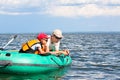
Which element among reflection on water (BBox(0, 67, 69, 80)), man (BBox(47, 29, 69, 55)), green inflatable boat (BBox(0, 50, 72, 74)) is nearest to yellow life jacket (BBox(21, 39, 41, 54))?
green inflatable boat (BBox(0, 50, 72, 74))

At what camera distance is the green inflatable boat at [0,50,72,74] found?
1572cm

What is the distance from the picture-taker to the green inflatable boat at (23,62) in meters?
15.7

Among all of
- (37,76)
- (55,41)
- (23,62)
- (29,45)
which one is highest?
(55,41)

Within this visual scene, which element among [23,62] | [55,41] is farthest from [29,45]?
[55,41]

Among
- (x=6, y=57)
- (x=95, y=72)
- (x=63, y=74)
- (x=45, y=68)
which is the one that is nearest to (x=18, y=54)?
(x=6, y=57)

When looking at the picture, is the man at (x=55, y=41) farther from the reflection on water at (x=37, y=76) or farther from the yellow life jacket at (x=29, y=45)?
the reflection on water at (x=37, y=76)

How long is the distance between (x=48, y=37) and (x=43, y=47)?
0.59 meters

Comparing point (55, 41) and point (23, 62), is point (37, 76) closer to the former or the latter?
point (23, 62)

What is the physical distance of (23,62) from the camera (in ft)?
52.3

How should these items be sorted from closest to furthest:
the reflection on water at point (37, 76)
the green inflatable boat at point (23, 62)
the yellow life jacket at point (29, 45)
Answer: the green inflatable boat at point (23, 62) < the reflection on water at point (37, 76) < the yellow life jacket at point (29, 45)

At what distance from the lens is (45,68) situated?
668 inches

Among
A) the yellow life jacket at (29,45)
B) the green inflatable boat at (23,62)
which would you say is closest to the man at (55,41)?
the green inflatable boat at (23,62)

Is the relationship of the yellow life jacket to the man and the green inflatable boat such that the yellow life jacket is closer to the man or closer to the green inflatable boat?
the green inflatable boat

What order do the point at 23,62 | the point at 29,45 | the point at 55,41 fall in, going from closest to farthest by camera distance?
1. the point at 23,62
2. the point at 29,45
3. the point at 55,41
